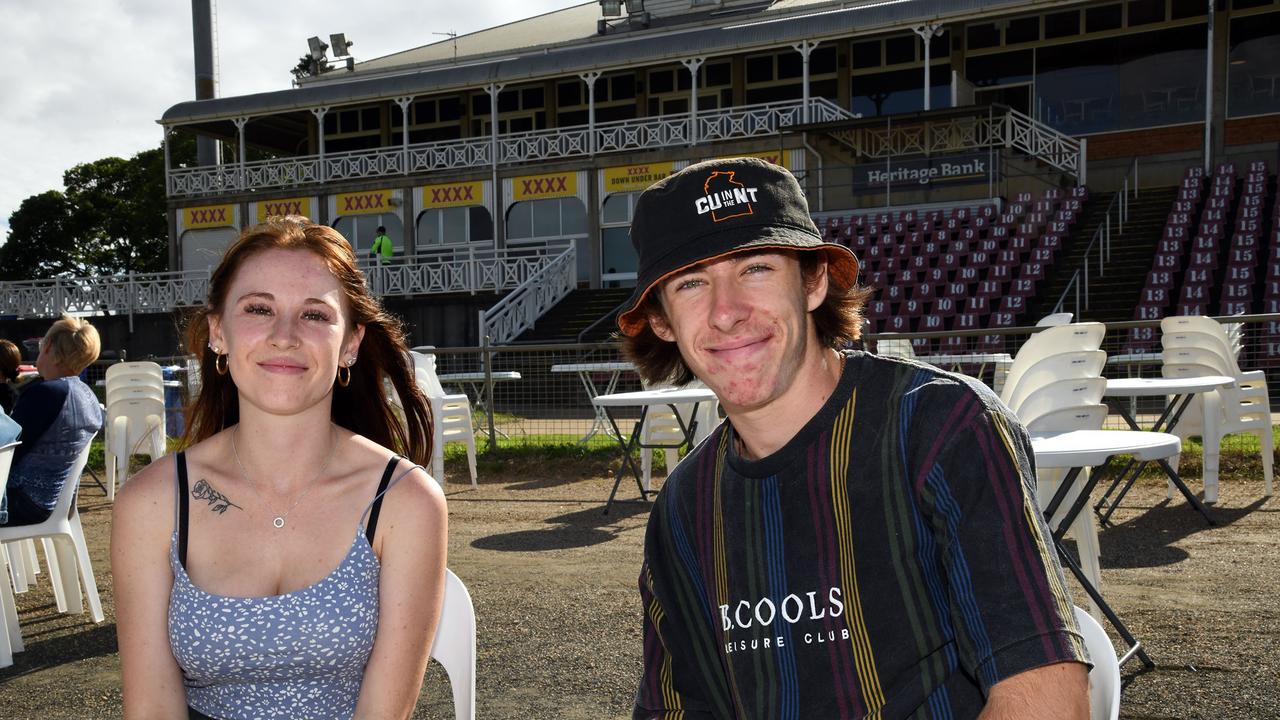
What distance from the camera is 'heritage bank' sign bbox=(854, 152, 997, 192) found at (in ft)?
68.8

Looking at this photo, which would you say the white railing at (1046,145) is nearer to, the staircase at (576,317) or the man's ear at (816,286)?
the staircase at (576,317)

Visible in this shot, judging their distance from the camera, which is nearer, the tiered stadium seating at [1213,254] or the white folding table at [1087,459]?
the white folding table at [1087,459]

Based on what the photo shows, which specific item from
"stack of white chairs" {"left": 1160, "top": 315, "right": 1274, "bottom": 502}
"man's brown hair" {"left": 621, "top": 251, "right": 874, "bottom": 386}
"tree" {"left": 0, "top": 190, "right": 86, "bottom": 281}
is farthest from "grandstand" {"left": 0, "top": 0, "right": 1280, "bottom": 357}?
"tree" {"left": 0, "top": 190, "right": 86, "bottom": 281}

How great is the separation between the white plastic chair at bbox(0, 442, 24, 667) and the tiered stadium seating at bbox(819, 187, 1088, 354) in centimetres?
1330

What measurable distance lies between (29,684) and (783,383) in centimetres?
373

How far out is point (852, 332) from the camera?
1967 millimetres

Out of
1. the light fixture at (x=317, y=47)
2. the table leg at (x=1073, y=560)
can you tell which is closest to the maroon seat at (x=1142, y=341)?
the table leg at (x=1073, y=560)

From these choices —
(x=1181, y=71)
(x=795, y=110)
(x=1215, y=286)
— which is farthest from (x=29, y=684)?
(x=1181, y=71)

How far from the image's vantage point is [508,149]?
27.6 m

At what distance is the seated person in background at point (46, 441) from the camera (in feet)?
15.5

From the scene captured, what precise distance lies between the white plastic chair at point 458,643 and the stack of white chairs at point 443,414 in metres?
6.74

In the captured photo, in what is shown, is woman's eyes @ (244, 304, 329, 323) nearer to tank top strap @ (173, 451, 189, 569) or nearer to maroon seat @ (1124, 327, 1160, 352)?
tank top strap @ (173, 451, 189, 569)

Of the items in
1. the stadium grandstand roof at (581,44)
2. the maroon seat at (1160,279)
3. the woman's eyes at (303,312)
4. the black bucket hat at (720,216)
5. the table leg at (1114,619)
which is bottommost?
the table leg at (1114,619)

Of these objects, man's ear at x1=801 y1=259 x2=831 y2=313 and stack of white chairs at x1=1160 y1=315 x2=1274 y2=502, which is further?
stack of white chairs at x1=1160 y1=315 x2=1274 y2=502
